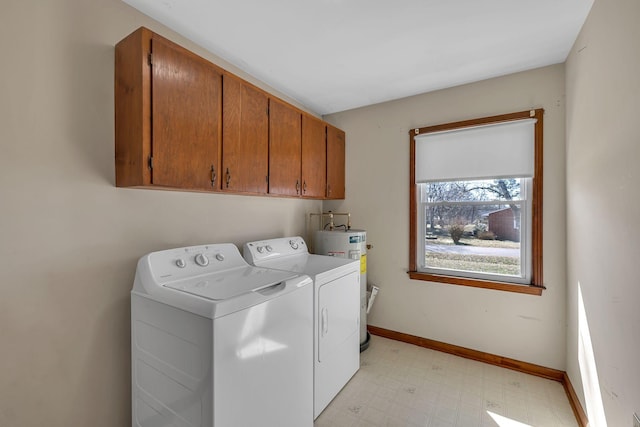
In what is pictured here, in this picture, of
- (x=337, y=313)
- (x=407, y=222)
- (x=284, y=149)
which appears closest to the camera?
(x=337, y=313)

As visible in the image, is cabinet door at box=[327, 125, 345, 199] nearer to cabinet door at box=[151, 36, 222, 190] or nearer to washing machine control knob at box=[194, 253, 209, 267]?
cabinet door at box=[151, 36, 222, 190]

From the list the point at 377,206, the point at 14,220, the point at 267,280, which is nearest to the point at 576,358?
the point at 377,206

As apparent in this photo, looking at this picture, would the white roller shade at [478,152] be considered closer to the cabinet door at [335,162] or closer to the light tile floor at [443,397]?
the cabinet door at [335,162]

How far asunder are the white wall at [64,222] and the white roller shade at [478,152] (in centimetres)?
235

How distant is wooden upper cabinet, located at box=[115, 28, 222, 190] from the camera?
4.42 feet

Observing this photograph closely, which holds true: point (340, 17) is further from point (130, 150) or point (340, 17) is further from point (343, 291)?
point (343, 291)

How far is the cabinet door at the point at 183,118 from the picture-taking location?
1383mm

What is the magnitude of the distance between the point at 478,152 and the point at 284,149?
1.73 metres

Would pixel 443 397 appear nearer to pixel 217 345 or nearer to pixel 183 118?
pixel 217 345

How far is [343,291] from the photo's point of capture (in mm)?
2092

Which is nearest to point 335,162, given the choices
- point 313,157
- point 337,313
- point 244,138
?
point 313,157

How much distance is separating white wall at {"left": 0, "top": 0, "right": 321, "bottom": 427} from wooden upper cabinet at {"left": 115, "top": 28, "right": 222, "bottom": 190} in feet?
0.46

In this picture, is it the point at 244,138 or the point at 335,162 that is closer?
the point at 244,138

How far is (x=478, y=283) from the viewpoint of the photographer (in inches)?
95.7
